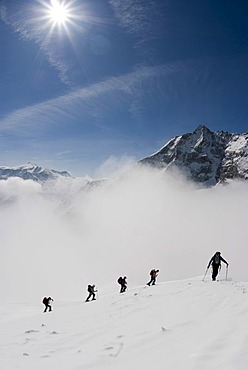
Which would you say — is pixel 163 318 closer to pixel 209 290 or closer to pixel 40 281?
pixel 209 290

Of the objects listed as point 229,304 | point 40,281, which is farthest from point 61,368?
point 40,281

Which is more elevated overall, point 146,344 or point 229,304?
point 229,304

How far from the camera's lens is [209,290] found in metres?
16.0

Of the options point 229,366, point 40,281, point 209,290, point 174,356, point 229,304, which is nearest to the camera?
point 229,366

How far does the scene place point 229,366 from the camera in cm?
572

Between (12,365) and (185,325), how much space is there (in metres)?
4.82

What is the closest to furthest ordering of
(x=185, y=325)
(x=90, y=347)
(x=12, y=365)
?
(x=12, y=365), (x=90, y=347), (x=185, y=325)

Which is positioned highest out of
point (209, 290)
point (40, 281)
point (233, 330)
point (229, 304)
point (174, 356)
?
point (40, 281)

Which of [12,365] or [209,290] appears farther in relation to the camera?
[209,290]

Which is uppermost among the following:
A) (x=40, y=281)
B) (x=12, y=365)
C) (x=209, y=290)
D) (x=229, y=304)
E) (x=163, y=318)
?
(x=40, y=281)

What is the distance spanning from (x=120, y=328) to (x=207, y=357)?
15.7 ft

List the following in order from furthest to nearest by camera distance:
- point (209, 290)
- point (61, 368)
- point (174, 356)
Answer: point (209, 290) → point (61, 368) → point (174, 356)

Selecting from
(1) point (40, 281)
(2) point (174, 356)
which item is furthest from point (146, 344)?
(1) point (40, 281)

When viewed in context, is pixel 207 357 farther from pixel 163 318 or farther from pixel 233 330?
pixel 163 318
